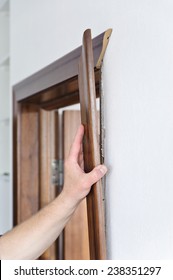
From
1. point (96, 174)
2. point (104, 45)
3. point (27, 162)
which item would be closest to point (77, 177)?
point (96, 174)

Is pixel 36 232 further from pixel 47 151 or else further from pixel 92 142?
pixel 47 151

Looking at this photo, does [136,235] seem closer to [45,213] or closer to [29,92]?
[45,213]

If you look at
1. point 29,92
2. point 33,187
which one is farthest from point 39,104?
point 33,187

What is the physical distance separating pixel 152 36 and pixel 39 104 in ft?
3.59

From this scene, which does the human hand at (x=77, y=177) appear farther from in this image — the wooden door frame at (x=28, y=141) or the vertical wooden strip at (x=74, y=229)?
the vertical wooden strip at (x=74, y=229)

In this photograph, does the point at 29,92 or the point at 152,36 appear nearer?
the point at 152,36

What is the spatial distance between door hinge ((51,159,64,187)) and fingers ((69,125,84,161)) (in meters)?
0.95

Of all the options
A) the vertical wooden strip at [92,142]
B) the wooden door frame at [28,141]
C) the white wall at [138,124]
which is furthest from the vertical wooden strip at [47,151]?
the vertical wooden strip at [92,142]

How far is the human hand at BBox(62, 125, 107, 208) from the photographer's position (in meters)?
0.99

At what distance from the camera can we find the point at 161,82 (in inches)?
33.9

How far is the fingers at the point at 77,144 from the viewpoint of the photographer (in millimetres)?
1035

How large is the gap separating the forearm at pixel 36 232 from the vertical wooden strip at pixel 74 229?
2.80 ft

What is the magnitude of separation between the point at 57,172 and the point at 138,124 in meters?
1.12

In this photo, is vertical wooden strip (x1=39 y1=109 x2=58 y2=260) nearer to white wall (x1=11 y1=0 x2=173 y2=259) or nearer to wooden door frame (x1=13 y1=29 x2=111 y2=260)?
wooden door frame (x1=13 y1=29 x2=111 y2=260)
